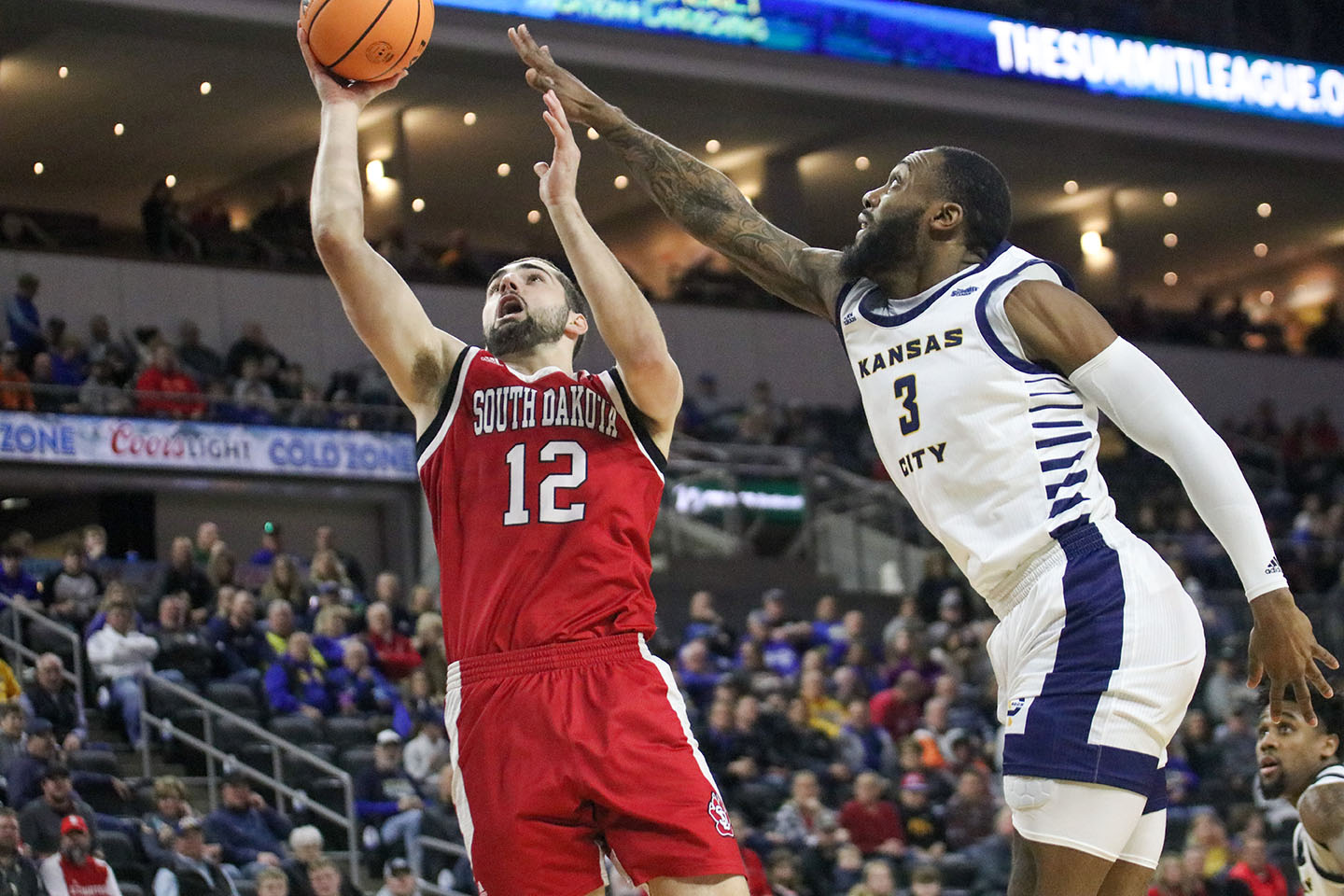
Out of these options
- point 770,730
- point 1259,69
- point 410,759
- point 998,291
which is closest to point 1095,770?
point 998,291

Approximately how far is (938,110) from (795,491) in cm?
713

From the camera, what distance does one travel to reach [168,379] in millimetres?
18656

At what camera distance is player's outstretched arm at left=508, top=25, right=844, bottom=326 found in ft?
16.4

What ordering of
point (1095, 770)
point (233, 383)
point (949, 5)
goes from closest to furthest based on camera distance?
point (1095, 770) → point (233, 383) → point (949, 5)

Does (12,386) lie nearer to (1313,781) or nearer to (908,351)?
(1313,781)

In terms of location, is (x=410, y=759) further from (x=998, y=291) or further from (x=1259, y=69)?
(x=1259, y=69)

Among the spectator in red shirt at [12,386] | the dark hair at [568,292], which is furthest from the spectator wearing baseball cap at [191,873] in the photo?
the spectator in red shirt at [12,386]

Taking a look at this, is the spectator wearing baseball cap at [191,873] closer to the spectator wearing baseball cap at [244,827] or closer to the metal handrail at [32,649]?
the spectator wearing baseball cap at [244,827]

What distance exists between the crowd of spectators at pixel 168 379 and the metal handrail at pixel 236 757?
5.22 metres

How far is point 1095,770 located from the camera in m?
4.05

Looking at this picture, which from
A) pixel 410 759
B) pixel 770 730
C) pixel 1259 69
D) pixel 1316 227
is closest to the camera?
pixel 410 759

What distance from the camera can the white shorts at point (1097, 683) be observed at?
13.3ft

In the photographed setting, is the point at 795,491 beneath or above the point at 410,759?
above

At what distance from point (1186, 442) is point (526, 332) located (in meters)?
1.77
